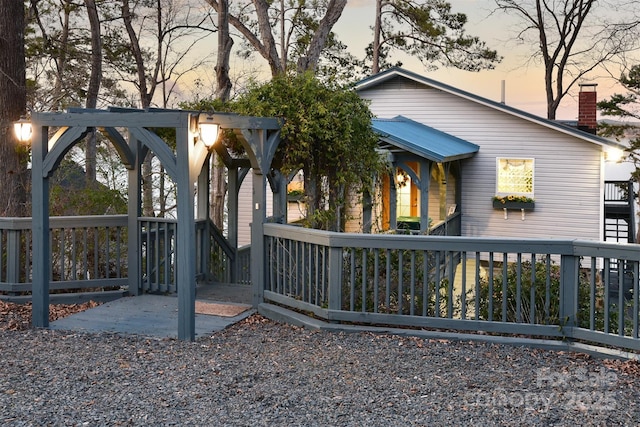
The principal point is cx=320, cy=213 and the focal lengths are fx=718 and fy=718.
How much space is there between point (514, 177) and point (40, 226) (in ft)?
48.6

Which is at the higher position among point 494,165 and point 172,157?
point 494,165

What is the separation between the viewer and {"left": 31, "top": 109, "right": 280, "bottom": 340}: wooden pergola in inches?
272

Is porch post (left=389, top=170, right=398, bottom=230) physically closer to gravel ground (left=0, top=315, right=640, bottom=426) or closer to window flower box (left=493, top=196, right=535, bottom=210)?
window flower box (left=493, top=196, right=535, bottom=210)

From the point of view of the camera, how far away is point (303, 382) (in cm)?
555

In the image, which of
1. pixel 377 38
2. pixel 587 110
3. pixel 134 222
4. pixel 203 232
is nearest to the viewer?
pixel 134 222

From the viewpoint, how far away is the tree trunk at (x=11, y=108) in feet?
36.9

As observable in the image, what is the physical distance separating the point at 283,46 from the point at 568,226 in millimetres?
13097

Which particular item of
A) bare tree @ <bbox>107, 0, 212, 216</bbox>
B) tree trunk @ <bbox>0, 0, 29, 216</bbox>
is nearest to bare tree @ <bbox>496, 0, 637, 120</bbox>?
bare tree @ <bbox>107, 0, 212, 216</bbox>

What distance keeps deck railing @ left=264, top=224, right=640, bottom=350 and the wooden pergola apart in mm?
898

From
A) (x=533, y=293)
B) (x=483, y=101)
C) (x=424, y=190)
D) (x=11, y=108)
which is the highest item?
(x=483, y=101)

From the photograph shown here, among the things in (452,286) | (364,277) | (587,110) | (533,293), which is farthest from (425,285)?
(587,110)

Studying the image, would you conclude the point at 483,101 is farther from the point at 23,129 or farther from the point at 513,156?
the point at 23,129

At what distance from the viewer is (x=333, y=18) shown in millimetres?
18078

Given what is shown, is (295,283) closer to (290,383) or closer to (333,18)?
(290,383)
